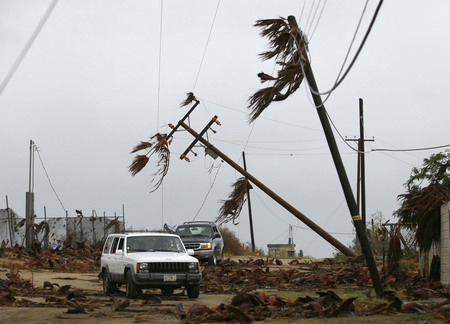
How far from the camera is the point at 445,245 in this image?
2058 cm

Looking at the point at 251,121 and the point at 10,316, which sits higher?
the point at 251,121

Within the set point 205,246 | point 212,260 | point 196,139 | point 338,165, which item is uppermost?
point 196,139

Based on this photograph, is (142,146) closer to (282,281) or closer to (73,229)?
(282,281)

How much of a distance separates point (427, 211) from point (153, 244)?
24.7 ft

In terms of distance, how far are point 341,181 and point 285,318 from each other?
5.59 meters

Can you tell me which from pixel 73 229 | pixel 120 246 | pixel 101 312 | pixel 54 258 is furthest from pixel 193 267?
pixel 73 229

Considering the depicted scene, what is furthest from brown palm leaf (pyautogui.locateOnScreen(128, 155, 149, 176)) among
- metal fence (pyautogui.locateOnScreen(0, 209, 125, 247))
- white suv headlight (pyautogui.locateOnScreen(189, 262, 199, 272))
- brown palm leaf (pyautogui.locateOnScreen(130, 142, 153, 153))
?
metal fence (pyautogui.locateOnScreen(0, 209, 125, 247))

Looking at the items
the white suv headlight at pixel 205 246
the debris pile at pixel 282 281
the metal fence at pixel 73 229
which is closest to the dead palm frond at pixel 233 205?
the debris pile at pixel 282 281

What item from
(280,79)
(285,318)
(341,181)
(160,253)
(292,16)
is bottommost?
(285,318)

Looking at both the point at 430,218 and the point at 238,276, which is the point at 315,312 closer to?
the point at 430,218

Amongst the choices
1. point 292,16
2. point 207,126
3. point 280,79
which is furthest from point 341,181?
point 207,126

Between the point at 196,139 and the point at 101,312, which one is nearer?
the point at 101,312

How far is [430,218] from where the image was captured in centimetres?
2142

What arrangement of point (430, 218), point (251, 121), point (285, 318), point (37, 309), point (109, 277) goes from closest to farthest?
point (285, 318)
point (37, 309)
point (251, 121)
point (109, 277)
point (430, 218)
